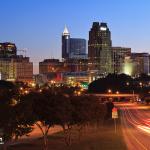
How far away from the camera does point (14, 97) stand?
33.1m

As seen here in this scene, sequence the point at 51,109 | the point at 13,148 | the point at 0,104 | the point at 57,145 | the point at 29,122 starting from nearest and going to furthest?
the point at 0,104, the point at 29,122, the point at 51,109, the point at 13,148, the point at 57,145

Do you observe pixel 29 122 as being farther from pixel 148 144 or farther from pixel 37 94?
pixel 148 144

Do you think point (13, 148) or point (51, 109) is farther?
point (13, 148)

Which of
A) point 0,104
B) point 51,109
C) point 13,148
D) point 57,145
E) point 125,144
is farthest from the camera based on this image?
point 125,144

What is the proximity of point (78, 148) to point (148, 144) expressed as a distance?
28.1 feet

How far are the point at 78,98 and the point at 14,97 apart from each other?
66.7ft

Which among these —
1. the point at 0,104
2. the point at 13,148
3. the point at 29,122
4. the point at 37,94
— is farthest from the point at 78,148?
the point at 0,104

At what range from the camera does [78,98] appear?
5309 cm

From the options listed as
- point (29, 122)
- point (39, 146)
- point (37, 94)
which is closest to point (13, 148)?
point (39, 146)

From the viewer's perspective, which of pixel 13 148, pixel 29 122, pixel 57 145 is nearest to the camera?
pixel 29 122

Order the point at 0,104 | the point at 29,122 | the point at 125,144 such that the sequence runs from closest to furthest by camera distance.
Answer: the point at 0,104 < the point at 29,122 < the point at 125,144

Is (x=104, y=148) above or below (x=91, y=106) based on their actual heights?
below

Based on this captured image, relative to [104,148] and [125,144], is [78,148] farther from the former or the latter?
[125,144]

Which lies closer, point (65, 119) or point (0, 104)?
point (0, 104)
